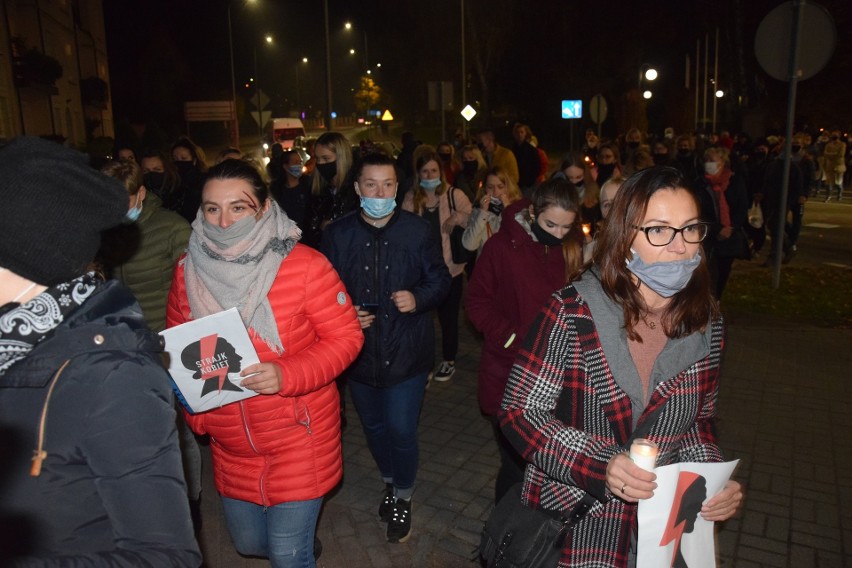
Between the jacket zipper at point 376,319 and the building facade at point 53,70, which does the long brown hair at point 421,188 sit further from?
the building facade at point 53,70

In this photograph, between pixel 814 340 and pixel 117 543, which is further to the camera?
pixel 814 340

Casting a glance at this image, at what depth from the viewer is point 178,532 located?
1.61 metres

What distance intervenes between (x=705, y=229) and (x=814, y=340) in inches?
261

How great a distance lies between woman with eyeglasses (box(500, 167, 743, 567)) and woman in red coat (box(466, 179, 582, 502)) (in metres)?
1.50

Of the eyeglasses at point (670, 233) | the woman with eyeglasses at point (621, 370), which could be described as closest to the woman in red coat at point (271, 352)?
the woman with eyeglasses at point (621, 370)

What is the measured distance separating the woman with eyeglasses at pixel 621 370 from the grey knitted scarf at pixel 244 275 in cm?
116

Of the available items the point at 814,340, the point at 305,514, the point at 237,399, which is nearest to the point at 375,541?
the point at 305,514

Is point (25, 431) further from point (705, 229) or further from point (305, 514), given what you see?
point (705, 229)

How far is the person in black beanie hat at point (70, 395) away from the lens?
1.46 metres

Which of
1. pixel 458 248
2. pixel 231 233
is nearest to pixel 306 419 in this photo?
pixel 231 233

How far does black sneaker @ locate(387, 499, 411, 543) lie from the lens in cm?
433

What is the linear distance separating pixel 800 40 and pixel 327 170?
20.9ft

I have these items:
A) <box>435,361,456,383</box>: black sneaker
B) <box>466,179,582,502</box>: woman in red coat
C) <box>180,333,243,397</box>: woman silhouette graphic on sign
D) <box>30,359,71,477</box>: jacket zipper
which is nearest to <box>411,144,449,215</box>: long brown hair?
<box>435,361,456,383</box>: black sneaker

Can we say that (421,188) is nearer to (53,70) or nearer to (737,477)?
(737,477)
